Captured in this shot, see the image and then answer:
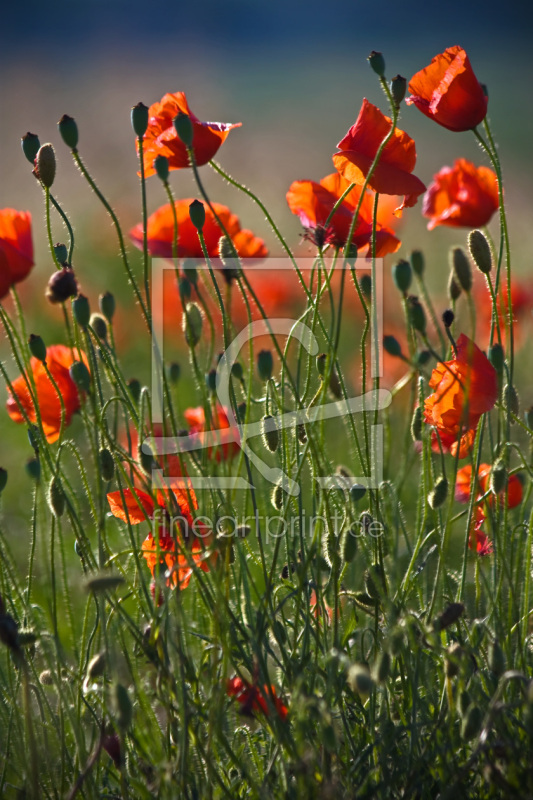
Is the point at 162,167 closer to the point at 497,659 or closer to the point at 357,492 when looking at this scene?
the point at 357,492

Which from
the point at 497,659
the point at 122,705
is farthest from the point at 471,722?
the point at 122,705

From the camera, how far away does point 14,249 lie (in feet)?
3.90

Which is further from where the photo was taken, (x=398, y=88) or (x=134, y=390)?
(x=134, y=390)

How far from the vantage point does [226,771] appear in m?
1.08

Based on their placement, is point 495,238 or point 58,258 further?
point 495,238

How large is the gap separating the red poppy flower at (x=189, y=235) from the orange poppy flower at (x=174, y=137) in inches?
5.6

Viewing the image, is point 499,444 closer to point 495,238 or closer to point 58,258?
point 58,258

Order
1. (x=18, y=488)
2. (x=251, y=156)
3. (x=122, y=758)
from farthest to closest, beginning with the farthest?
(x=251, y=156)
(x=18, y=488)
(x=122, y=758)

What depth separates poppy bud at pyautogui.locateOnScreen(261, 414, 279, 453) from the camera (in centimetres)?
115

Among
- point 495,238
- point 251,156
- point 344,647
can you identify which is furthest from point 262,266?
point 251,156

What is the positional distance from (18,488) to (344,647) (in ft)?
4.96

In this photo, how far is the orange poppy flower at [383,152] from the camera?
1128 millimetres

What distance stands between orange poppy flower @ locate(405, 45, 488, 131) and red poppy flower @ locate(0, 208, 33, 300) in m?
0.55

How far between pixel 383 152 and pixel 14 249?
0.51m
